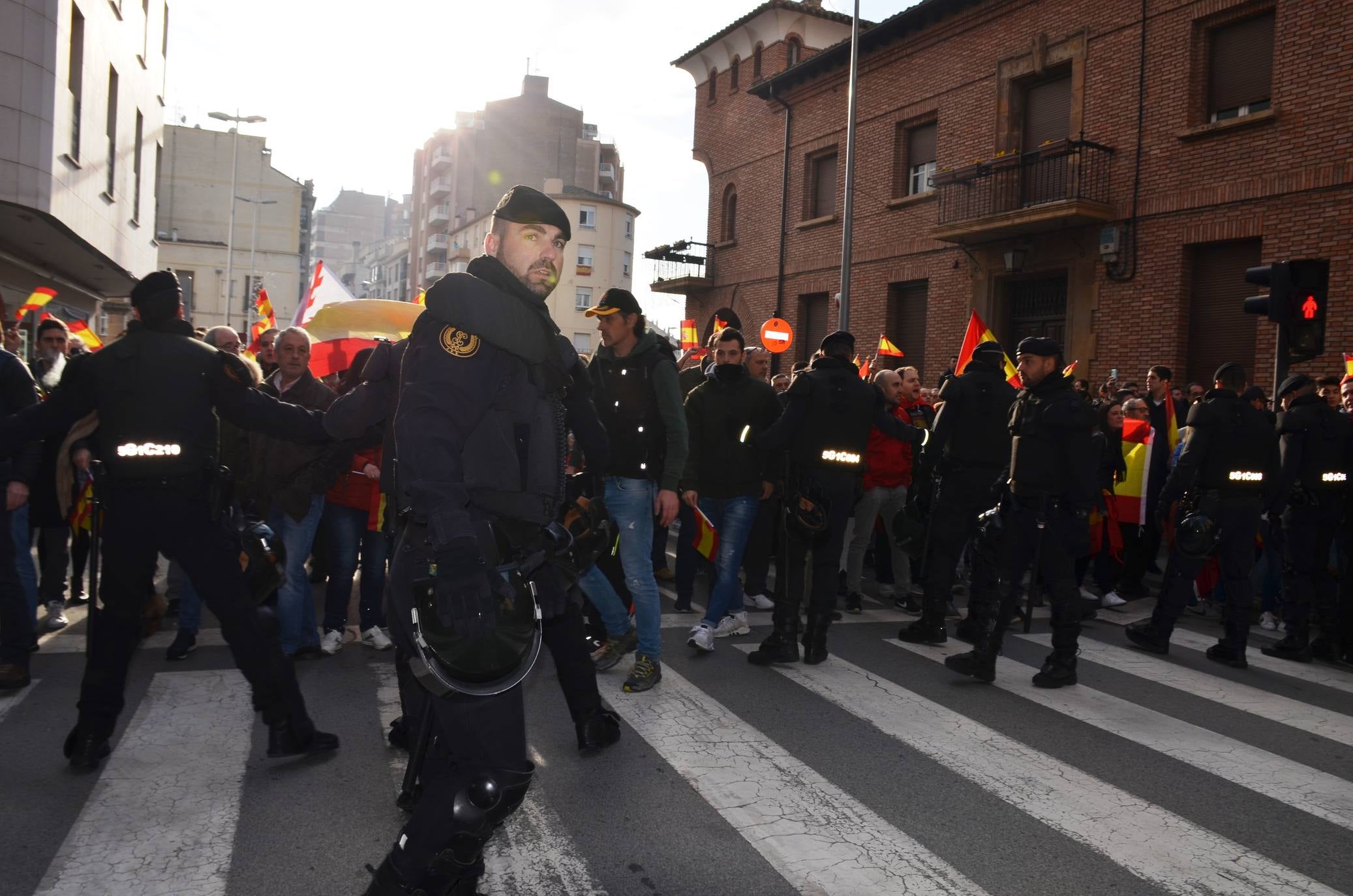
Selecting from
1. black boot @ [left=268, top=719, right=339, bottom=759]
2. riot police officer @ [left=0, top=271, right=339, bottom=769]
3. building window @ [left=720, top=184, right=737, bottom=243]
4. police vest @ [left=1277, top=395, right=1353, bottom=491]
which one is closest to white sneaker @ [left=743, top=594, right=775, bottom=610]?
police vest @ [left=1277, top=395, right=1353, bottom=491]

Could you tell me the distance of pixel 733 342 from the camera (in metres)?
6.88

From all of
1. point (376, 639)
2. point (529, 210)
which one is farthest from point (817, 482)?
point (529, 210)

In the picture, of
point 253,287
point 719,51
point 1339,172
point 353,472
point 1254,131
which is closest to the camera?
point 353,472

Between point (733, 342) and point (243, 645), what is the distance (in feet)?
12.3

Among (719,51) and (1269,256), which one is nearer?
(1269,256)

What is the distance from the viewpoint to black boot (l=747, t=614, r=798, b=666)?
614cm

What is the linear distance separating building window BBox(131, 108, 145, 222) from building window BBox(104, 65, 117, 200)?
205 cm

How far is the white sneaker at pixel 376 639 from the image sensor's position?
6.26 m

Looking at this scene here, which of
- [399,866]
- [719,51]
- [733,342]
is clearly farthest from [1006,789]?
[719,51]

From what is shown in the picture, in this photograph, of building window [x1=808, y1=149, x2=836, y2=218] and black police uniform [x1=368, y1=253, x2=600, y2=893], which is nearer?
black police uniform [x1=368, y1=253, x2=600, y2=893]

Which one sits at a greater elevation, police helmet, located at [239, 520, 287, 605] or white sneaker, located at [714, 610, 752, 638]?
police helmet, located at [239, 520, 287, 605]

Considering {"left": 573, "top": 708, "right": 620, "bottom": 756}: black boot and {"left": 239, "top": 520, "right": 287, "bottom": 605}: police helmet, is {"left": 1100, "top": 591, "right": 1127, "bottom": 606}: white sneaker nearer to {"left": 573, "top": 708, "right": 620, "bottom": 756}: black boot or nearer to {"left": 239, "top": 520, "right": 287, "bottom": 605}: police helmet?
{"left": 573, "top": 708, "right": 620, "bottom": 756}: black boot

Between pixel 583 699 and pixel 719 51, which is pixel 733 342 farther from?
pixel 719 51

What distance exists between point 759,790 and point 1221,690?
3393 millimetres
